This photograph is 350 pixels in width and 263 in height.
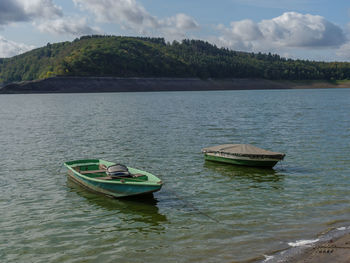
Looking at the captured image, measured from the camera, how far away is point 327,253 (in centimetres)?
975

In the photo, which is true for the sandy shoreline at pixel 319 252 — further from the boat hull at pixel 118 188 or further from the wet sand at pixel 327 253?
the boat hull at pixel 118 188

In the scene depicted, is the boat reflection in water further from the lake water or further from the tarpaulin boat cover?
the tarpaulin boat cover

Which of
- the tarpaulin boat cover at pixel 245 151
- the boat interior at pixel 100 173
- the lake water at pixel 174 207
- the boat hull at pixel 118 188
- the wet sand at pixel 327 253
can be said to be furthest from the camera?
the tarpaulin boat cover at pixel 245 151

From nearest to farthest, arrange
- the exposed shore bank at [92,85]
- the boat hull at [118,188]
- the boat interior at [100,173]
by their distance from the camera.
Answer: the boat hull at [118,188] → the boat interior at [100,173] → the exposed shore bank at [92,85]

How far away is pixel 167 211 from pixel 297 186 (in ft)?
22.5

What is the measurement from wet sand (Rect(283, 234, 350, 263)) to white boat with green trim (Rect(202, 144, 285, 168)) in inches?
401

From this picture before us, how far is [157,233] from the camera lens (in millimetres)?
12547

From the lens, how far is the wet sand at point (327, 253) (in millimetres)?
9305

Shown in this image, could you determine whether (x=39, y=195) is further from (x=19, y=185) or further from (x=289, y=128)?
(x=289, y=128)

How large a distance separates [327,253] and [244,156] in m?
11.9

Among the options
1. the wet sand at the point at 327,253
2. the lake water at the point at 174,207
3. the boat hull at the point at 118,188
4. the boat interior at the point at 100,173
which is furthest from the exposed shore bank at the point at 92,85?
the wet sand at the point at 327,253

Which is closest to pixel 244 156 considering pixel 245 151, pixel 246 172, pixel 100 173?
pixel 245 151

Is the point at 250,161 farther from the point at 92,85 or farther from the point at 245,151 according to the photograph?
the point at 92,85

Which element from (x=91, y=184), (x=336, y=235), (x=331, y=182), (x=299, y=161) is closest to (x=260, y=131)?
(x=299, y=161)
